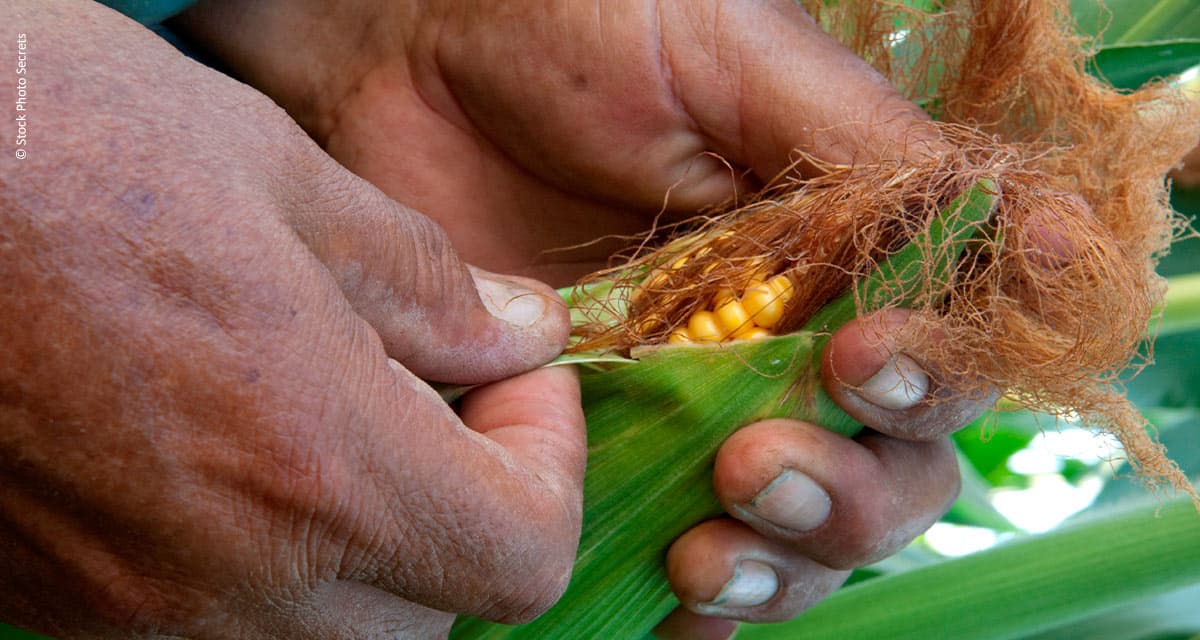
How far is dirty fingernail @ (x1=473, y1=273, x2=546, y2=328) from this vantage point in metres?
0.94

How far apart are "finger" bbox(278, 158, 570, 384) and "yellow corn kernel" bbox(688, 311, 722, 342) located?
13 centimetres

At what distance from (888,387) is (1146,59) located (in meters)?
0.64

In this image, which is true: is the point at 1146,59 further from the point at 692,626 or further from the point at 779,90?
the point at 692,626

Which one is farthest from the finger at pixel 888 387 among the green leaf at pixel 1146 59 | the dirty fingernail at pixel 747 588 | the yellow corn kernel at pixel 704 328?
the green leaf at pixel 1146 59

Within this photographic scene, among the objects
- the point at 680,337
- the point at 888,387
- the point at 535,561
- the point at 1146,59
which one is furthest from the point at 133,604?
the point at 1146,59

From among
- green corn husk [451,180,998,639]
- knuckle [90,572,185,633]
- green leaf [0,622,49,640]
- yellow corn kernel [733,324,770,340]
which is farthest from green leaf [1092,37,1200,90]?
green leaf [0,622,49,640]

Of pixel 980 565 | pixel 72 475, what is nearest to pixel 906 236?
pixel 980 565

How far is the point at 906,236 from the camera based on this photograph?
3.13 feet

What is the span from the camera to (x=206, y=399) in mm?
567

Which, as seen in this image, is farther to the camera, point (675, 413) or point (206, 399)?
point (675, 413)

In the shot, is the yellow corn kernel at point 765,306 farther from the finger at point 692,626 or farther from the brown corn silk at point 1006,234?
the finger at point 692,626

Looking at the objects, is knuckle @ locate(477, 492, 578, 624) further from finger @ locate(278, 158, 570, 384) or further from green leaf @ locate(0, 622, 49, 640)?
green leaf @ locate(0, 622, 49, 640)

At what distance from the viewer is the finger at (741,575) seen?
3.45ft

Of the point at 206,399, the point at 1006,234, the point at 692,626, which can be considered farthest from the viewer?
the point at 692,626
